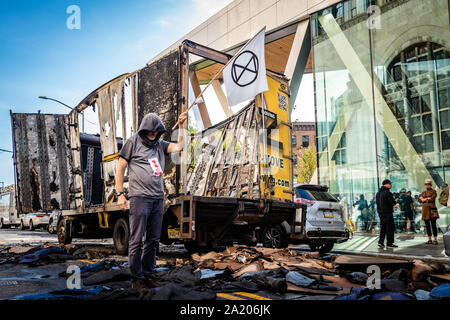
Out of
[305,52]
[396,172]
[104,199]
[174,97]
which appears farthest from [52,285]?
[305,52]

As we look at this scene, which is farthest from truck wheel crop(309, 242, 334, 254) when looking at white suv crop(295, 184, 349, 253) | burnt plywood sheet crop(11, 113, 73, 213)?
burnt plywood sheet crop(11, 113, 73, 213)

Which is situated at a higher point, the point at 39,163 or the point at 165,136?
the point at 165,136

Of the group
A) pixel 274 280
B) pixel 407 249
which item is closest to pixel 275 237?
pixel 407 249

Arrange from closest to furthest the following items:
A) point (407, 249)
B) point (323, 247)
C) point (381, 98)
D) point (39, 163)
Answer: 1. point (407, 249)
2. point (323, 247)
3. point (39, 163)
4. point (381, 98)

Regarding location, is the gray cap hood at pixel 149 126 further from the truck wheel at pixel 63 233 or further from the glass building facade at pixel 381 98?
the glass building facade at pixel 381 98

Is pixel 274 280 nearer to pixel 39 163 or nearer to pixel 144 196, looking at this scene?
pixel 144 196

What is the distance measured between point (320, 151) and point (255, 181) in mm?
10838

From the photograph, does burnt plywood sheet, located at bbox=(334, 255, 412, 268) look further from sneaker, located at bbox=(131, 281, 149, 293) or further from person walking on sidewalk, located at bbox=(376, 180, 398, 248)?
person walking on sidewalk, located at bbox=(376, 180, 398, 248)

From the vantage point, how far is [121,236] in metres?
8.13

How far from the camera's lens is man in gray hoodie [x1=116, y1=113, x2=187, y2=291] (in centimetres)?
423

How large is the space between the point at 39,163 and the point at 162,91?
20.2 feet

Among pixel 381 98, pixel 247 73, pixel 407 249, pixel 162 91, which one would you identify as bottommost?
pixel 407 249
